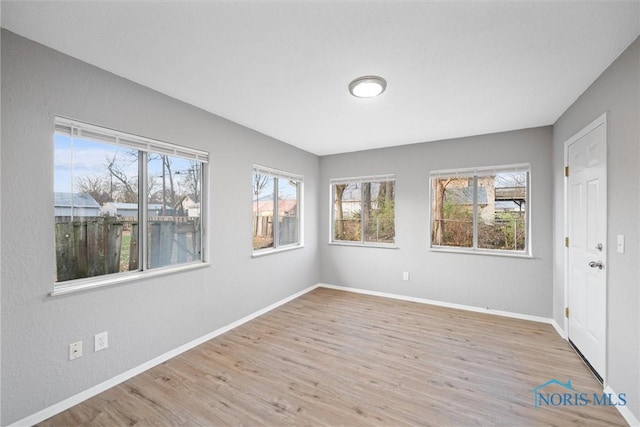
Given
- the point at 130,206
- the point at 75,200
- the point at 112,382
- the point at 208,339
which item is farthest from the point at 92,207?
the point at 208,339

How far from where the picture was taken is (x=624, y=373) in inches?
72.4

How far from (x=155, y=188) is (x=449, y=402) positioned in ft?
10.1

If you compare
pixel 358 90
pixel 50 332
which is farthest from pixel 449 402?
pixel 50 332

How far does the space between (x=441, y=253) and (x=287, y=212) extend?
2475 millimetres

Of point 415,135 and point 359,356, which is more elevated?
point 415,135

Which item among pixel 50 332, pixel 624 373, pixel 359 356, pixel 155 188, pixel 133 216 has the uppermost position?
pixel 155 188

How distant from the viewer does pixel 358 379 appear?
2262 mm

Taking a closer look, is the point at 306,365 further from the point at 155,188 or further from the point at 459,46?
the point at 459,46

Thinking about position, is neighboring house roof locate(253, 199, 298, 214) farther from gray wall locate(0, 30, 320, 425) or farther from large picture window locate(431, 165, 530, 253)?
large picture window locate(431, 165, 530, 253)

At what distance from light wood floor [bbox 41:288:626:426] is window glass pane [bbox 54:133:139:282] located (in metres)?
1.02

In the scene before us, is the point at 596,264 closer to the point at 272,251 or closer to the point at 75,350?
the point at 272,251

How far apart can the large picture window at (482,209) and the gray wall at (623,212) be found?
1560 mm

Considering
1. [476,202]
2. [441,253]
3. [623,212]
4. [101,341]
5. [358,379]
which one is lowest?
[358,379]

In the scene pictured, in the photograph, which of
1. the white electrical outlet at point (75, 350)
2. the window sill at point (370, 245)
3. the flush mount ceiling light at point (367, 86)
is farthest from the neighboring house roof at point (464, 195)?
the white electrical outlet at point (75, 350)
